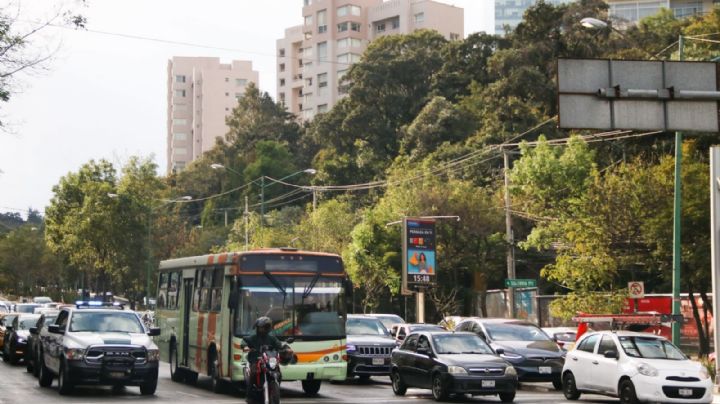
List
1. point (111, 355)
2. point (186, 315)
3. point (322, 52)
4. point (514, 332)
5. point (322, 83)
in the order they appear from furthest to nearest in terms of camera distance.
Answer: point (322, 52)
point (322, 83)
point (514, 332)
point (186, 315)
point (111, 355)

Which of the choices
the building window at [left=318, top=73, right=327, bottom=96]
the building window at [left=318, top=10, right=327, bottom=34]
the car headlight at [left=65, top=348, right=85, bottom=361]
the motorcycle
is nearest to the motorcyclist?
the motorcycle

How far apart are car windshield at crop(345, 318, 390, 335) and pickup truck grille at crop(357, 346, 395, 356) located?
0.89 metres

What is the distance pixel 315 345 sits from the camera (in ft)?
74.8

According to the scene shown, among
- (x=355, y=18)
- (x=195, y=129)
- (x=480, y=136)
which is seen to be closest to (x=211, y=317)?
(x=480, y=136)

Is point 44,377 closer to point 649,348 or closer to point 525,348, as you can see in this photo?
point 525,348

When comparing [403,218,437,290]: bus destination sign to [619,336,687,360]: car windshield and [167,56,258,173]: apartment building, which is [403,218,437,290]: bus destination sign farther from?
[167,56,258,173]: apartment building

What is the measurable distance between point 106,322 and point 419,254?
27938 mm

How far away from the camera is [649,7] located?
111 m

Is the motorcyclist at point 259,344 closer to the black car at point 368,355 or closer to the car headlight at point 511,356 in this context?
the car headlight at point 511,356

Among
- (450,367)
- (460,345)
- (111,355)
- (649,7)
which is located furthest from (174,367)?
(649,7)

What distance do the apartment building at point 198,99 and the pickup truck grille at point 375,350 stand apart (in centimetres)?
13921

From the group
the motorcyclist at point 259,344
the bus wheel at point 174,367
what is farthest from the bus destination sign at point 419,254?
the motorcyclist at point 259,344

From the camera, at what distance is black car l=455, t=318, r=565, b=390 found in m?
26.2

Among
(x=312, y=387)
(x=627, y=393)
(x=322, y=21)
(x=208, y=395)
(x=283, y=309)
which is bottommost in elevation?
(x=208, y=395)
